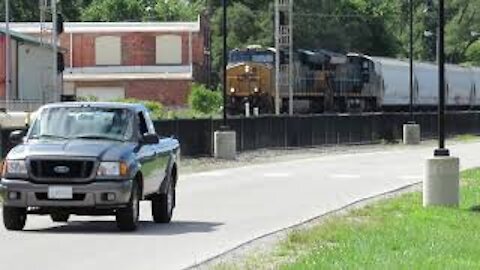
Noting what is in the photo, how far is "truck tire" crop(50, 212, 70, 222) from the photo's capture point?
17547mm

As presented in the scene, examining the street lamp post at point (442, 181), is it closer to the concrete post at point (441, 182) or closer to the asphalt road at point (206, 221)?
the concrete post at point (441, 182)

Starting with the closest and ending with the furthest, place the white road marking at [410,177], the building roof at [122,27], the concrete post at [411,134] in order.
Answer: the white road marking at [410,177], the concrete post at [411,134], the building roof at [122,27]

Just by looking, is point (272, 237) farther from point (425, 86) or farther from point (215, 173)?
point (425, 86)

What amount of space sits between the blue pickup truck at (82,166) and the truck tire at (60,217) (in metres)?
0.02

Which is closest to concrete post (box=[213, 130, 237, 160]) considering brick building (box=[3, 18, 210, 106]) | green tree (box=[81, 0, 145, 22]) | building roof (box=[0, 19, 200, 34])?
brick building (box=[3, 18, 210, 106])

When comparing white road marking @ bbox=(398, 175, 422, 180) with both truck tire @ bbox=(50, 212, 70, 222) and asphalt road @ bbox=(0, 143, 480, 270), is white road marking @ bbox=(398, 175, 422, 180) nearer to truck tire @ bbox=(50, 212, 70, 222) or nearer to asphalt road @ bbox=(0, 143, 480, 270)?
asphalt road @ bbox=(0, 143, 480, 270)

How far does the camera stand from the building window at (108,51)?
95.9 meters

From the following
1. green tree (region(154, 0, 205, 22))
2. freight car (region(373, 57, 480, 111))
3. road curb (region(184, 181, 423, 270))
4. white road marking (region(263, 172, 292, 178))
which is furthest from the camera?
green tree (region(154, 0, 205, 22))

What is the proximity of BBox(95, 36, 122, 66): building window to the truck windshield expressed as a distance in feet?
258

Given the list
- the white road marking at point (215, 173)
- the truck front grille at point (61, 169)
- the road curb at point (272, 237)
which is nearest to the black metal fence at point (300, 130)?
the white road marking at point (215, 173)

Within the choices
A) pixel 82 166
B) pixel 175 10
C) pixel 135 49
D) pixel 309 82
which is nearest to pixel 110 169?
pixel 82 166

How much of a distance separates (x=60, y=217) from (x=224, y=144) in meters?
22.5

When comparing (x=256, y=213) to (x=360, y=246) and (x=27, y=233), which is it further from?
(x=360, y=246)

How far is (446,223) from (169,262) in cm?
581
